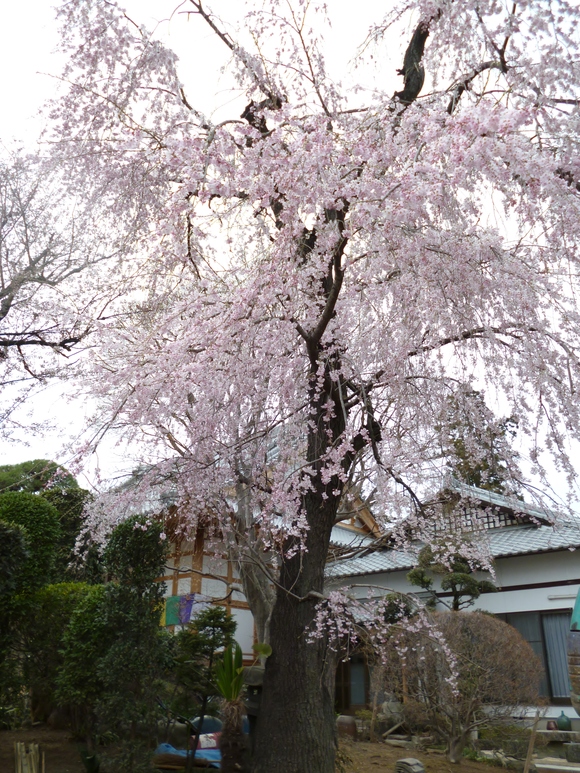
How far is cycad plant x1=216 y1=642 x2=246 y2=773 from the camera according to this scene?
20.1ft

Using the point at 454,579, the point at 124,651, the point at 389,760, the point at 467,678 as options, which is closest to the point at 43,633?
the point at 124,651

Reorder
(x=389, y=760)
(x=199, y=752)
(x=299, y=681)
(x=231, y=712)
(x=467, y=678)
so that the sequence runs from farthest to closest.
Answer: (x=467, y=678)
(x=389, y=760)
(x=199, y=752)
(x=231, y=712)
(x=299, y=681)

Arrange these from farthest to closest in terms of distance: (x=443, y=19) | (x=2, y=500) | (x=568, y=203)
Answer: (x=2, y=500), (x=443, y=19), (x=568, y=203)

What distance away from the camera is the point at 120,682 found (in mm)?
5797

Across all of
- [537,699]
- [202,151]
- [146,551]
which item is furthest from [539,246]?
[537,699]

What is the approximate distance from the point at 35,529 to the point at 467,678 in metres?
5.52

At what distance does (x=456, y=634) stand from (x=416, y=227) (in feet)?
19.7

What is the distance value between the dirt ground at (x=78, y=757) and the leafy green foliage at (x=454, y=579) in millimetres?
2725

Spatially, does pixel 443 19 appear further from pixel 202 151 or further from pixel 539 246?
pixel 202 151

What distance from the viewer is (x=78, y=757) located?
21.6 ft

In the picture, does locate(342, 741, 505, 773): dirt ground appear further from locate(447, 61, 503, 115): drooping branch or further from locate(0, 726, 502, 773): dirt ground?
locate(447, 61, 503, 115): drooping branch

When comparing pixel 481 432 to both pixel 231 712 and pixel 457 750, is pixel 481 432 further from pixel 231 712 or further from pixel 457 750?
pixel 457 750

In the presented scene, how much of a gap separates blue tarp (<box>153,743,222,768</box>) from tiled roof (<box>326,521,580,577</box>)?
3.37m

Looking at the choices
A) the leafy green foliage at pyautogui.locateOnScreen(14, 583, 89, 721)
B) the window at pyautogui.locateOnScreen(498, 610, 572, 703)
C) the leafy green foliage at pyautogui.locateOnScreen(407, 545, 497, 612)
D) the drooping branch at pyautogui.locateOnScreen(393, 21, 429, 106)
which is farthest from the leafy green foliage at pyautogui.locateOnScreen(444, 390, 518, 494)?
the window at pyautogui.locateOnScreen(498, 610, 572, 703)
